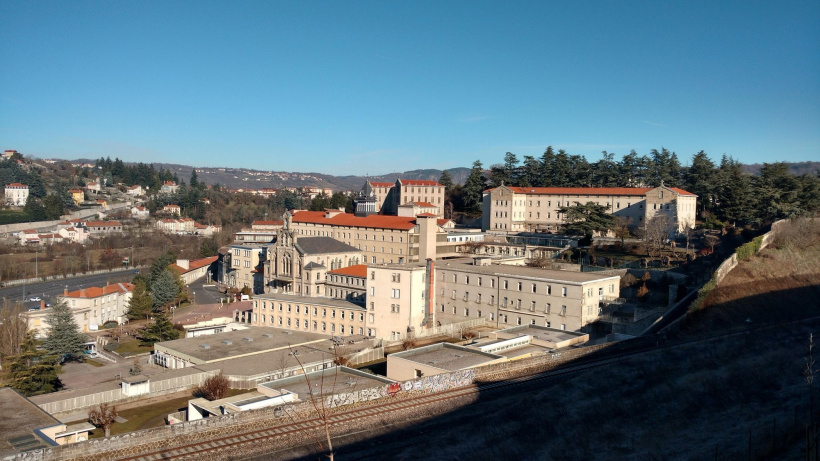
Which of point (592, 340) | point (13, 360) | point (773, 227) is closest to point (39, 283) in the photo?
point (13, 360)

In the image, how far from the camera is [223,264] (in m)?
68.1

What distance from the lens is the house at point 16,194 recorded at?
119 meters

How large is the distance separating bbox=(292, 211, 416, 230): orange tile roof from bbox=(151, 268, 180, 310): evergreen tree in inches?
579

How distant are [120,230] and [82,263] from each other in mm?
23872

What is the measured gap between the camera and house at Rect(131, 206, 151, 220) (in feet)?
394

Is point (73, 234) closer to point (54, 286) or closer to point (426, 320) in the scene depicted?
point (54, 286)

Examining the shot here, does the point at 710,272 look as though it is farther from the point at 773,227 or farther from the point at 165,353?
the point at 165,353

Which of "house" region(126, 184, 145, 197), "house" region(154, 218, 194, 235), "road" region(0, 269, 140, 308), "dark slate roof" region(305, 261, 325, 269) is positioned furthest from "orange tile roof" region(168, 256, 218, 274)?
"house" region(126, 184, 145, 197)

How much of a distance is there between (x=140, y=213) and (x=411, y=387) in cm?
11445

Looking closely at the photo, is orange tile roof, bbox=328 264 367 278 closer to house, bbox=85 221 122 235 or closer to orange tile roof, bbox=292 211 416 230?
orange tile roof, bbox=292 211 416 230

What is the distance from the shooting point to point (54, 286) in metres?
69.9

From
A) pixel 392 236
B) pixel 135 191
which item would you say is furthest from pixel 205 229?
pixel 392 236

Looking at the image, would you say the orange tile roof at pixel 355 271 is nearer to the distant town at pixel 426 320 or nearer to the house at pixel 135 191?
the distant town at pixel 426 320

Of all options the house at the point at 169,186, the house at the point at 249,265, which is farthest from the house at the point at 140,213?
the house at the point at 249,265
